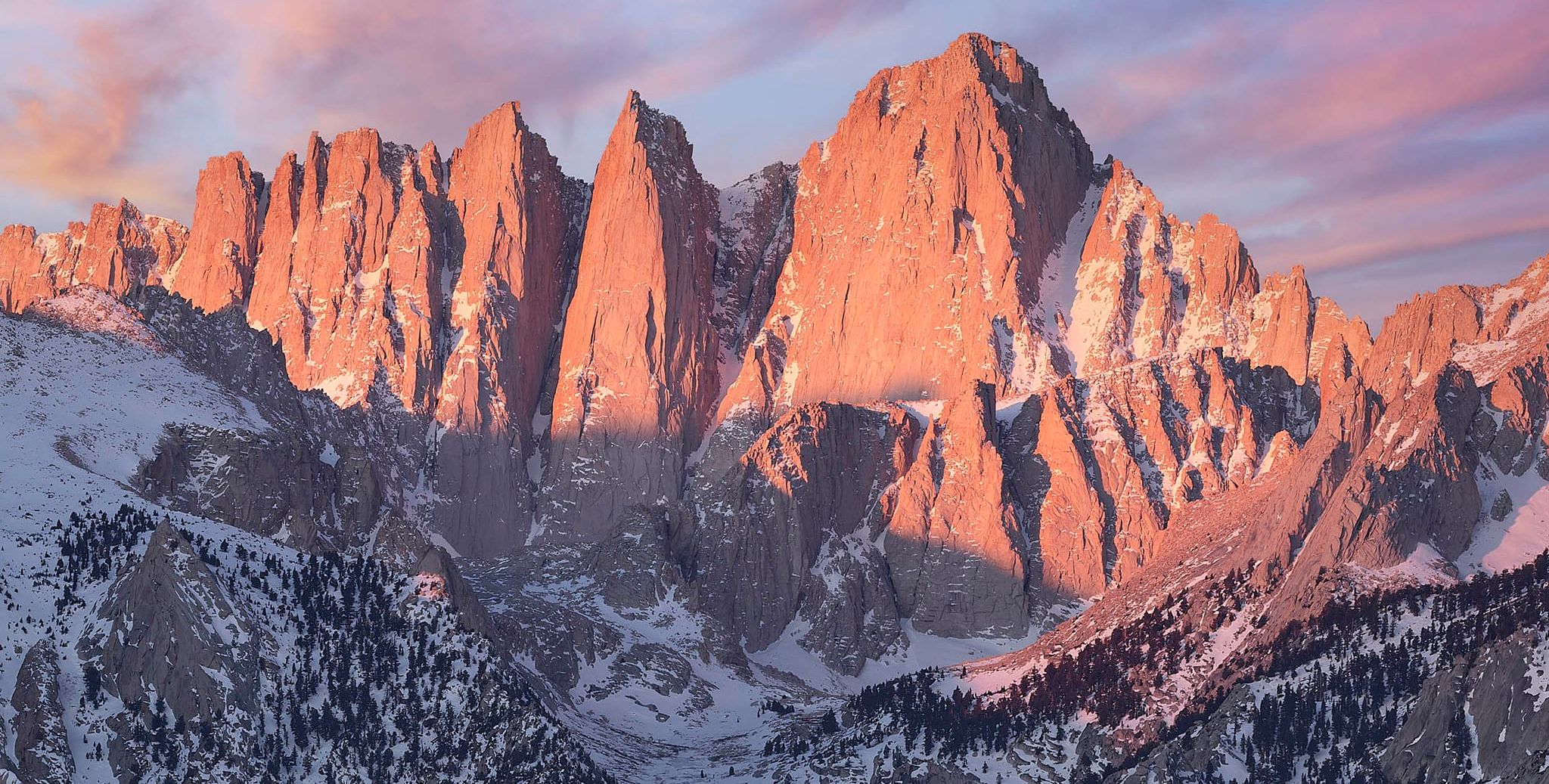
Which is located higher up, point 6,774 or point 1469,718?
point 1469,718

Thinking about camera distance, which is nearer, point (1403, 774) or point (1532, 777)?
point (1532, 777)

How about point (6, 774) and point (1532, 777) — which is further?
point (6, 774)

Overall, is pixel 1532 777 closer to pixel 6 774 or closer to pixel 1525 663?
pixel 1525 663

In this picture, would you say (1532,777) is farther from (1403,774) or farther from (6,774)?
(6,774)

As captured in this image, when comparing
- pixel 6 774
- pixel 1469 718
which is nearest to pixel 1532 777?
pixel 1469 718

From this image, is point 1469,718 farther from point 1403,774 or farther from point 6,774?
point 6,774

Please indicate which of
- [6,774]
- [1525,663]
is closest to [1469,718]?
[1525,663]

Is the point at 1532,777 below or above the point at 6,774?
above
